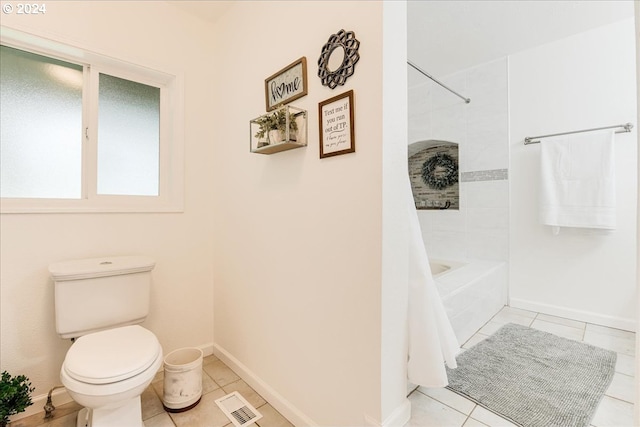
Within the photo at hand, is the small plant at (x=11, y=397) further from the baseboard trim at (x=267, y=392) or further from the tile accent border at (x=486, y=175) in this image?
the tile accent border at (x=486, y=175)

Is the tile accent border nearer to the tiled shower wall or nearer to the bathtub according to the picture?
the tiled shower wall

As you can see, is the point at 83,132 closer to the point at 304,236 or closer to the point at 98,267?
the point at 98,267

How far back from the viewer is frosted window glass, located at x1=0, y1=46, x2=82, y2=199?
152 centimetres

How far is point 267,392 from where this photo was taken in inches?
62.2

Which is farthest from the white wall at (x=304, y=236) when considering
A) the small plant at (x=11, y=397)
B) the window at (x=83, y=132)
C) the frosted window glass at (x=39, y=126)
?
the small plant at (x=11, y=397)

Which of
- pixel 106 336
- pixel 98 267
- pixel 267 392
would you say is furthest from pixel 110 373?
pixel 267 392

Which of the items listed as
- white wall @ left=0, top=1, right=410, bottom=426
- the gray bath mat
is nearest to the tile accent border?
the gray bath mat

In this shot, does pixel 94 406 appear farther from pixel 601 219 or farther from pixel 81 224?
pixel 601 219

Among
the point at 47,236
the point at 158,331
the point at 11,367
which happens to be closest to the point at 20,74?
the point at 47,236

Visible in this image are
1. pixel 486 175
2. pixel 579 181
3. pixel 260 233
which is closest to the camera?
pixel 260 233

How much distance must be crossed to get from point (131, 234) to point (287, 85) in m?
1.36

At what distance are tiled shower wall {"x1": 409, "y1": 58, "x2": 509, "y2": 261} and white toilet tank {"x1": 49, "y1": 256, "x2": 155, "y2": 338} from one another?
284 centimetres

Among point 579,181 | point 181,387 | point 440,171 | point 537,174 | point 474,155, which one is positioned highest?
point 474,155

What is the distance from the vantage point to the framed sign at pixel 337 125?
3.85ft
